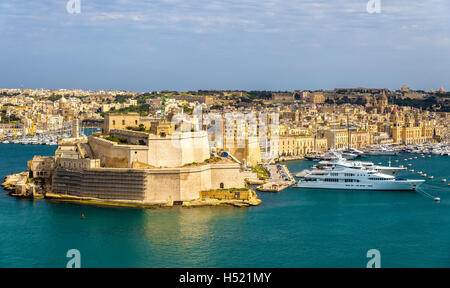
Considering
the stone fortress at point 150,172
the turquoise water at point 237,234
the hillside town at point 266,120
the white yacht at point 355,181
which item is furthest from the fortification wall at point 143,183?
the white yacht at point 355,181

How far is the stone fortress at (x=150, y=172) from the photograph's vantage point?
46.6 ft

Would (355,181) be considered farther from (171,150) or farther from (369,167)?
(171,150)

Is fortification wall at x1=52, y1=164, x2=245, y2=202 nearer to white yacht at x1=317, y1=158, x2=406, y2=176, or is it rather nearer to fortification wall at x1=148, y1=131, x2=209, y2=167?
fortification wall at x1=148, y1=131, x2=209, y2=167

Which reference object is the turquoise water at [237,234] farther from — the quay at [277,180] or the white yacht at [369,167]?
the white yacht at [369,167]

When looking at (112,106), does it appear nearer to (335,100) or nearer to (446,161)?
(335,100)

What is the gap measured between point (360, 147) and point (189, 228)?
19.9 meters

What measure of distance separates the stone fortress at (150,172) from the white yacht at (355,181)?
282 centimetres

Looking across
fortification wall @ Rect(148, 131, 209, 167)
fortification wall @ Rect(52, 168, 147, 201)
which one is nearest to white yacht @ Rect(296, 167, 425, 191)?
fortification wall @ Rect(148, 131, 209, 167)

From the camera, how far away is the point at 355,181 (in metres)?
17.1

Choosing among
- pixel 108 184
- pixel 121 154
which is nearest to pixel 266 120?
pixel 121 154

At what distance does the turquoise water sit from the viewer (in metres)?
10.4

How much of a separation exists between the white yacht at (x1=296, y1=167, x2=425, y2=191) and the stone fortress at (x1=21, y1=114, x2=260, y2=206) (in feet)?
9.25

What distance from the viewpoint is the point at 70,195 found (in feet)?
49.0
